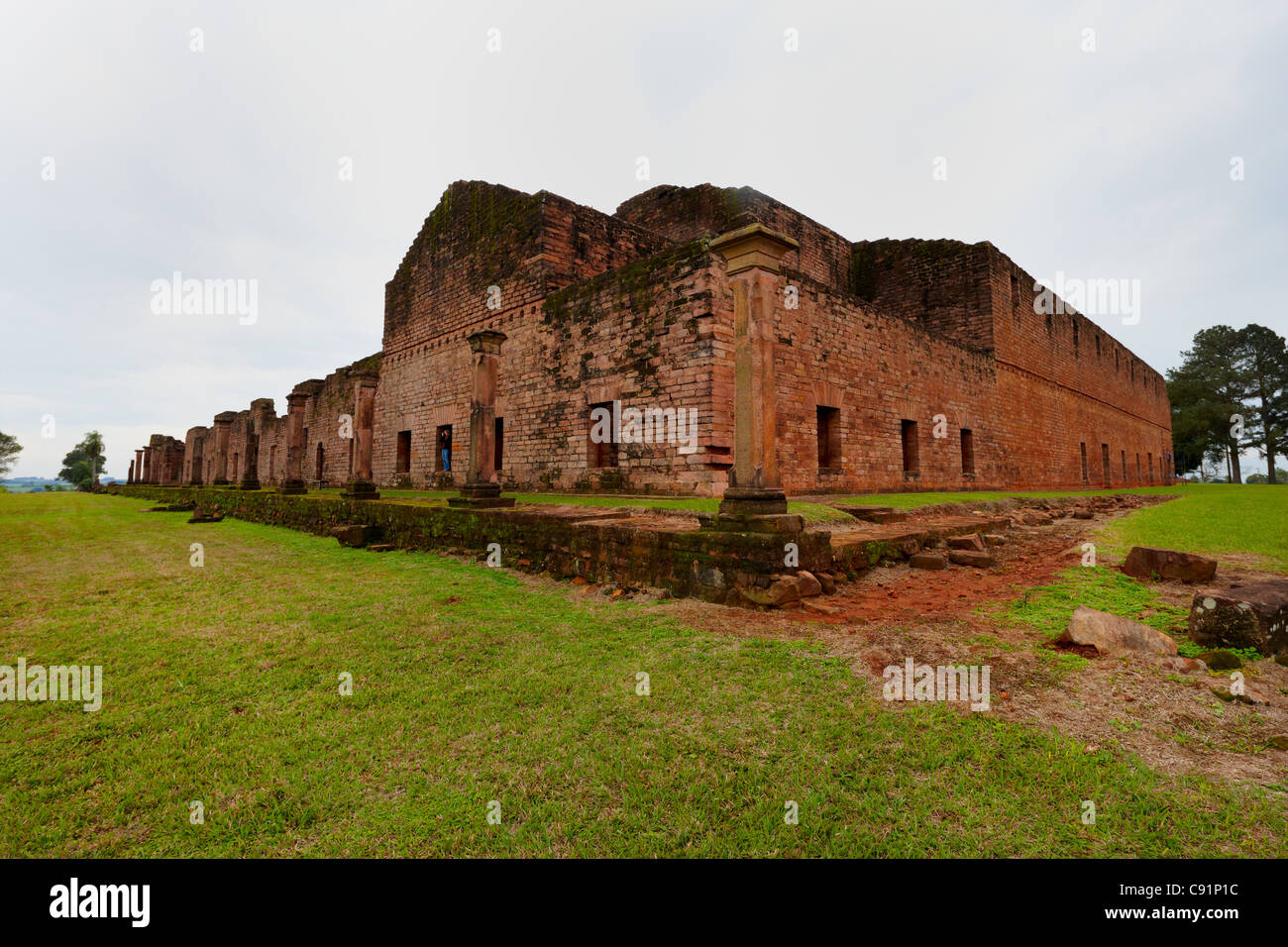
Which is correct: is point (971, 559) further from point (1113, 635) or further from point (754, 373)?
point (754, 373)

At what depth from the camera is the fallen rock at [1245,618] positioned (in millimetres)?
2781

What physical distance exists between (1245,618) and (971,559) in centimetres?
302

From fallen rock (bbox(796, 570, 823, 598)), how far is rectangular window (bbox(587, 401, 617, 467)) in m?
6.80

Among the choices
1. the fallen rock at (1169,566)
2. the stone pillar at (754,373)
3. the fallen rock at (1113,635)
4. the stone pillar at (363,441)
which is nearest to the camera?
the fallen rock at (1113,635)

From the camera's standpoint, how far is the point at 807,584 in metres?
4.54

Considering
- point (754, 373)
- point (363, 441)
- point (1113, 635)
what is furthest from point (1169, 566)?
point (363, 441)

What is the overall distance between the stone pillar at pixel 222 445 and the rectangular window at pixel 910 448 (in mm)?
22104

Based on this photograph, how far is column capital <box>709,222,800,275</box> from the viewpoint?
5250 mm

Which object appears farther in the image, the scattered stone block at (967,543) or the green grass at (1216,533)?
the scattered stone block at (967,543)

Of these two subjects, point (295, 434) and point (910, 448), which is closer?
point (910, 448)

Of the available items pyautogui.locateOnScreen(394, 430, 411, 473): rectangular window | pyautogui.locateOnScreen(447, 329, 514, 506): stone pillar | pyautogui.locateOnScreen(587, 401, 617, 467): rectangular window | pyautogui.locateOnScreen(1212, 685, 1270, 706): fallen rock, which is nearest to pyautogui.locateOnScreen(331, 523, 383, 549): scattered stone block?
pyautogui.locateOnScreen(447, 329, 514, 506): stone pillar

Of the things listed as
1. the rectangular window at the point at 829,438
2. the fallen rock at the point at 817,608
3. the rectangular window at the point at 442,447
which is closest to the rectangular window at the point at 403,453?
the rectangular window at the point at 442,447

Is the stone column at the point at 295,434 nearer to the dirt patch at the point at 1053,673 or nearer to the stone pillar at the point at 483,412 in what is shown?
the stone pillar at the point at 483,412

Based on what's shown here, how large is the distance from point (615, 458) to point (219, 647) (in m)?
8.06
